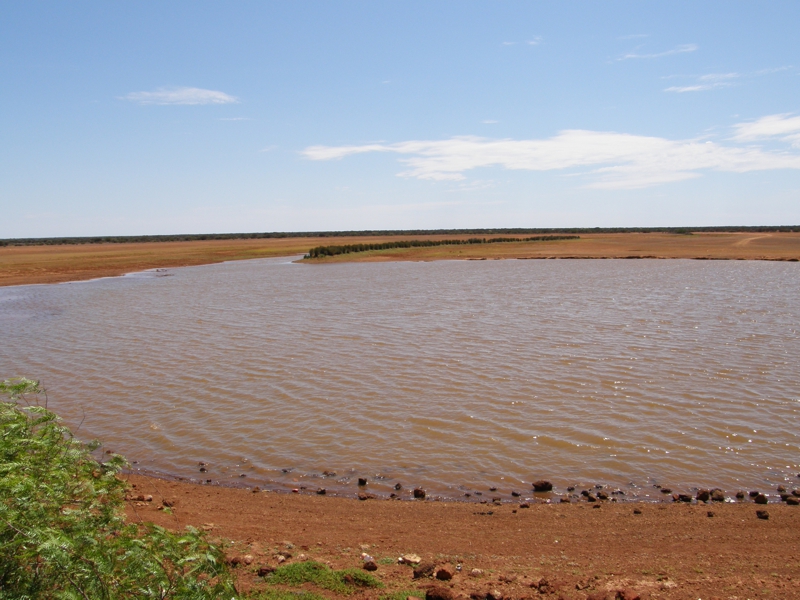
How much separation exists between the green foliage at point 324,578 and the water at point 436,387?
Answer: 2.39 m

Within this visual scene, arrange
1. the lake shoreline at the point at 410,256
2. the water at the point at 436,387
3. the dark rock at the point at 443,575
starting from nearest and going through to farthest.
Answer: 1. the dark rock at the point at 443,575
2. the water at the point at 436,387
3. the lake shoreline at the point at 410,256

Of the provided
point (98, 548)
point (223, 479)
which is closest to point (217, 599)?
point (98, 548)

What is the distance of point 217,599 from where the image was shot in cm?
368

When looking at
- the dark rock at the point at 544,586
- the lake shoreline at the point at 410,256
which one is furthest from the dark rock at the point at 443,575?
the lake shoreline at the point at 410,256

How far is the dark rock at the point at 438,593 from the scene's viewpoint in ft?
14.8

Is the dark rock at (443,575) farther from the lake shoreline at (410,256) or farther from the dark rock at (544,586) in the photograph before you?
the lake shoreline at (410,256)

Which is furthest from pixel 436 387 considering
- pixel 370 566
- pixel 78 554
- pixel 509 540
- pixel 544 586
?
pixel 78 554

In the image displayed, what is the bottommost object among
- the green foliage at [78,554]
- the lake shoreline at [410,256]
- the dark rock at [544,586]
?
the dark rock at [544,586]

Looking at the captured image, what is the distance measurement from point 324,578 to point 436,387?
6660mm

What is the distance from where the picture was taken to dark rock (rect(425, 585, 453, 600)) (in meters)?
4.51

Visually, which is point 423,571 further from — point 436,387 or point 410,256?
point 410,256

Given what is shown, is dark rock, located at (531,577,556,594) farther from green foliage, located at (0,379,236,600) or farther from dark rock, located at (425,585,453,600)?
green foliage, located at (0,379,236,600)

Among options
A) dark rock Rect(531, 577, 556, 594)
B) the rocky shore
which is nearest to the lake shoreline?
the rocky shore

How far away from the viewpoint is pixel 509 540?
5898 millimetres
